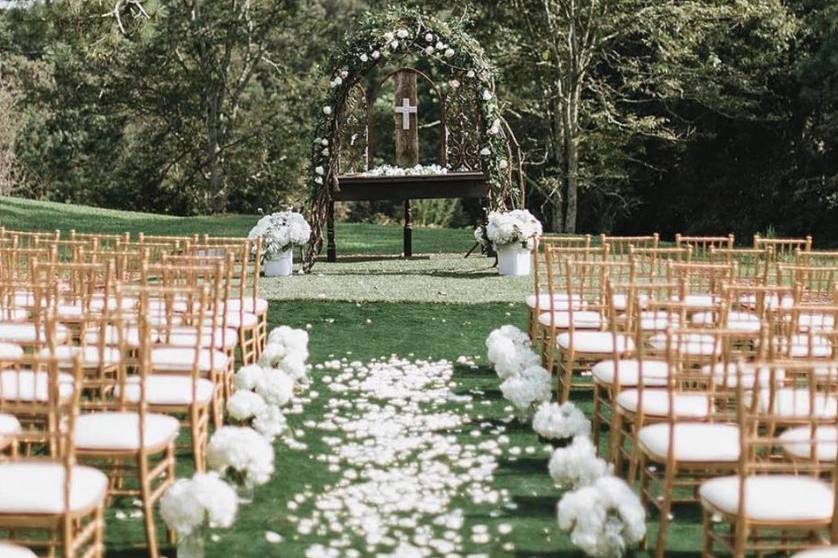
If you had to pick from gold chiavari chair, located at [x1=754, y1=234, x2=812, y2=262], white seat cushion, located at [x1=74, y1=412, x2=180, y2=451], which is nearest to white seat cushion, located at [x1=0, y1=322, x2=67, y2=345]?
white seat cushion, located at [x1=74, y1=412, x2=180, y2=451]

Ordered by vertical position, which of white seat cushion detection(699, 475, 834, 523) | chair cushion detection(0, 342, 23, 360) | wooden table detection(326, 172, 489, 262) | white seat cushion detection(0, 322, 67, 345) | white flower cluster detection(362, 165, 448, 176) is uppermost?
white flower cluster detection(362, 165, 448, 176)

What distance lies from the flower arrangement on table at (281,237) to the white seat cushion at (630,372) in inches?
269

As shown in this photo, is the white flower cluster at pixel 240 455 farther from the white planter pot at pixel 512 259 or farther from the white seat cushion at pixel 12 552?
the white planter pot at pixel 512 259

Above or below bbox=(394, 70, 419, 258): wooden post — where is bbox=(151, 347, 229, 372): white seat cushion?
below

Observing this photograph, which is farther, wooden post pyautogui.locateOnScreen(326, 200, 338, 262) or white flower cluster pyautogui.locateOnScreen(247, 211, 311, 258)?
wooden post pyautogui.locateOnScreen(326, 200, 338, 262)

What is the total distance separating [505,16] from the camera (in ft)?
66.9

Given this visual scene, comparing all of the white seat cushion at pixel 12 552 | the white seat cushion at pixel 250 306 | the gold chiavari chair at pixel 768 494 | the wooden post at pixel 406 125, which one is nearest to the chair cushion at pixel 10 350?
the white seat cushion at pixel 250 306

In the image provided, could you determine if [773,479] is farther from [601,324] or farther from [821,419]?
[601,324]

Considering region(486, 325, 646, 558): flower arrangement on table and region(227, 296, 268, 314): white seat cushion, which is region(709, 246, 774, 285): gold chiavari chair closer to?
region(486, 325, 646, 558): flower arrangement on table

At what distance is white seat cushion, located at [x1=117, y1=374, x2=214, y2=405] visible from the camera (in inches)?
177

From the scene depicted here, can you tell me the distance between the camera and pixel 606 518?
374 centimetres

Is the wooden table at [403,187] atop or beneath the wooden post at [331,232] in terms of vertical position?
atop

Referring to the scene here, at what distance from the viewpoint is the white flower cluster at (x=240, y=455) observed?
14.0 feet

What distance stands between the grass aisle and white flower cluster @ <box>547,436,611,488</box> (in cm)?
23
